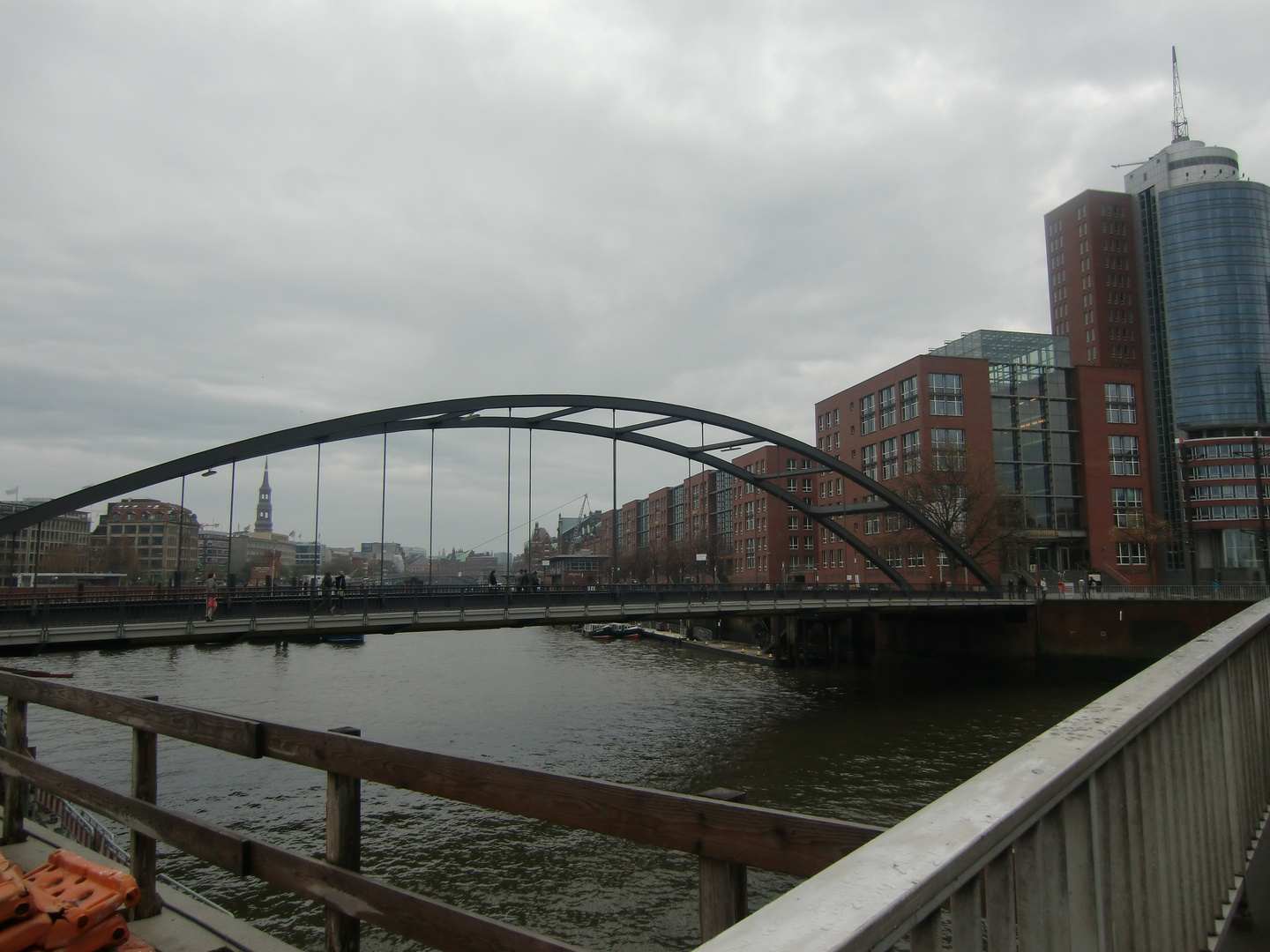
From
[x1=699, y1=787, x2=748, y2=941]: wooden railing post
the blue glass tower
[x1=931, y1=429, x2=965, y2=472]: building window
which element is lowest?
[x1=699, y1=787, x2=748, y2=941]: wooden railing post

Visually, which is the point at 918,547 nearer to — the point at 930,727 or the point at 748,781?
the point at 930,727

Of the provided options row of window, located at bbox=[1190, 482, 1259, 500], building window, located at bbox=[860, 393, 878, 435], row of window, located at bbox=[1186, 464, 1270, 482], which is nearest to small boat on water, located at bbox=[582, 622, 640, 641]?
building window, located at bbox=[860, 393, 878, 435]

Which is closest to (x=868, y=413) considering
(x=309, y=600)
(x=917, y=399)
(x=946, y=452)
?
(x=917, y=399)

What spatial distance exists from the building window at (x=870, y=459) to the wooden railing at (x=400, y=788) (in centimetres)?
6184

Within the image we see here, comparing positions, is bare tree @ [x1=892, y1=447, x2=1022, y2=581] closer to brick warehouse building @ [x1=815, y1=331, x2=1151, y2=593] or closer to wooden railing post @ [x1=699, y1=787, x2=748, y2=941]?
brick warehouse building @ [x1=815, y1=331, x2=1151, y2=593]

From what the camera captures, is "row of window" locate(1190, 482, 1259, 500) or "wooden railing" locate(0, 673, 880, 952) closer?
"wooden railing" locate(0, 673, 880, 952)

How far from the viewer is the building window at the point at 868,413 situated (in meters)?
63.5

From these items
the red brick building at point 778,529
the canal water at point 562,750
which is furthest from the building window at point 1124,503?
the canal water at point 562,750

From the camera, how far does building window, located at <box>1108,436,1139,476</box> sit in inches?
Answer: 2339

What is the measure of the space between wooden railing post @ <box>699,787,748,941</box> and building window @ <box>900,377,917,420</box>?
5927cm

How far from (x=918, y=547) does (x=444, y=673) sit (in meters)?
31.7

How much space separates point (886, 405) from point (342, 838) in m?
62.3

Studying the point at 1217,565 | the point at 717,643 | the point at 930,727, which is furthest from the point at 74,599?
the point at 1217,565

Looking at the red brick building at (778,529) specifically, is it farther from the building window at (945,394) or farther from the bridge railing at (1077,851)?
the bridge railing at (1077,851)
